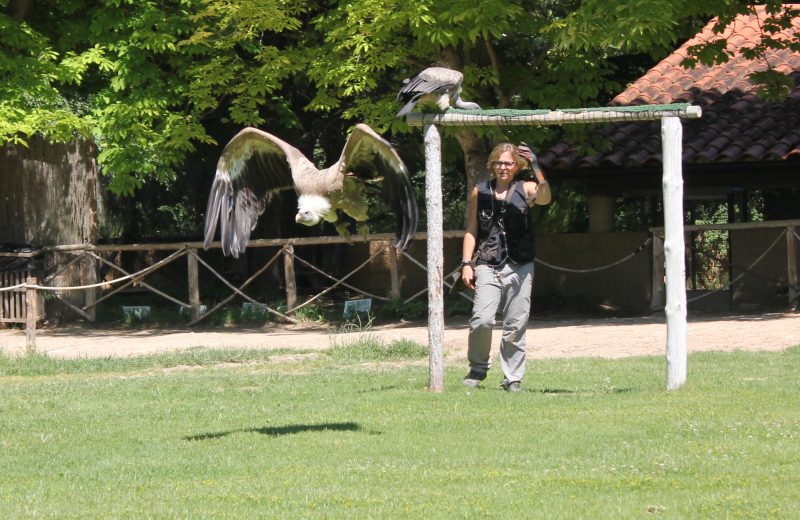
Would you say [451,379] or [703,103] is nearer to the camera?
[451,379]

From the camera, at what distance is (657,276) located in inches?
709

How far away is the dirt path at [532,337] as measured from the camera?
14.0m

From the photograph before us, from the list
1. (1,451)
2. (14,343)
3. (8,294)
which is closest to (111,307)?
(8,294)

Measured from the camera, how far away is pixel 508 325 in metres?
9.67

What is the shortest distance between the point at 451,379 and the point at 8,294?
11175 mm

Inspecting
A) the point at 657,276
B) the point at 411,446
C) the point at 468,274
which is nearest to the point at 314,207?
the point at 468,274

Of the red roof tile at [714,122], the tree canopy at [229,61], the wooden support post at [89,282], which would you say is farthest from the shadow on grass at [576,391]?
the wooden support post at [89,282]

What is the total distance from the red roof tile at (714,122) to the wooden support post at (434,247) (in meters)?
9.65

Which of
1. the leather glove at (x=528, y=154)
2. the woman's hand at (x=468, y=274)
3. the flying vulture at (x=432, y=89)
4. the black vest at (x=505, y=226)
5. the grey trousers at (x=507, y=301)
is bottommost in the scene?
the grey trousers at (x=507, y=301)

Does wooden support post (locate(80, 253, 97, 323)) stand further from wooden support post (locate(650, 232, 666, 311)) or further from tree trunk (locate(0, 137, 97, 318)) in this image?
wooden support post (locate(650, 232, 666, 311))

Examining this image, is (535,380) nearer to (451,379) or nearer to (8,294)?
(451,379)

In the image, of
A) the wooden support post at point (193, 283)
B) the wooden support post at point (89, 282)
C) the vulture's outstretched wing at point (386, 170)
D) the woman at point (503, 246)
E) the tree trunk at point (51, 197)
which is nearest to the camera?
the vulture's outstretched wing at point (386, 170)

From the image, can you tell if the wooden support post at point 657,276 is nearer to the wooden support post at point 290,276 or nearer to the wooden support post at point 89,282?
the wooden support post at point 290,276

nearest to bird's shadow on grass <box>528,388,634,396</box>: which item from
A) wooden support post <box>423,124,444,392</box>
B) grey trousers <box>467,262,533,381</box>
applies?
grey trousers <box>467,262,533,381</box>
